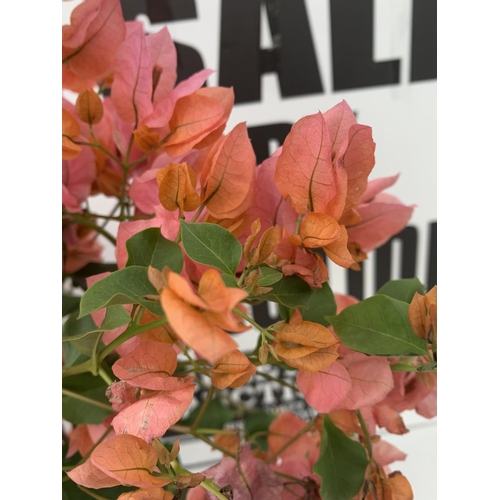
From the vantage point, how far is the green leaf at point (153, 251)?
0.28m

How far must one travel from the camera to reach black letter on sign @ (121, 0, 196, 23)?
0.49m

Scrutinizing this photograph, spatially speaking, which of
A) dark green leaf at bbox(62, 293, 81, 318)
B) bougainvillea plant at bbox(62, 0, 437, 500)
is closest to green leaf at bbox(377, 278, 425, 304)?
bougainvillea plant at bbox(62, 0, 437, 500)

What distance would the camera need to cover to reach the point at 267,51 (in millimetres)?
547

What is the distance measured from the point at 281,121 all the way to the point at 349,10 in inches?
4.9

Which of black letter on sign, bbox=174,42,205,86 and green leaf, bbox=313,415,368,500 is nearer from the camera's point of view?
green leaf, bbox=313,415,368,500

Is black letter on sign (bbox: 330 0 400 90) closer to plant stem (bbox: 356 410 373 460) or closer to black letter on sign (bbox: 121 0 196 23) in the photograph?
black letter on sign (bbox: 121 0 196 23)

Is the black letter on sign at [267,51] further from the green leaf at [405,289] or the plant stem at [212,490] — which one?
the plant stem at [212,490]

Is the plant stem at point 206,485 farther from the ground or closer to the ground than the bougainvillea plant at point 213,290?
closer to the ground

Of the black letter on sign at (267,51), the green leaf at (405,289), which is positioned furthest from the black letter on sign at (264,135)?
the green leaf at (405,289)

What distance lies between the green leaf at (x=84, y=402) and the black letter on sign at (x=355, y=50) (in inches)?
14.5

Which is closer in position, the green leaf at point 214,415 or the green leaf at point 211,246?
the green leaf at point 211,246

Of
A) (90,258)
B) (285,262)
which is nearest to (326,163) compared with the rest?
(285,262)
